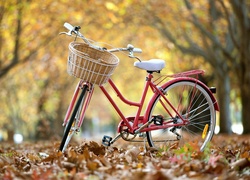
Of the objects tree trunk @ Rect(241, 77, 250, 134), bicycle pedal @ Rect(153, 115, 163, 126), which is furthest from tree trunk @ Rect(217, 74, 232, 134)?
bicycle pedal @ Rect(153, 115, 163, 126)

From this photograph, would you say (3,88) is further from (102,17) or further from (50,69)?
(102,17)

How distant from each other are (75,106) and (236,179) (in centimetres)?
230

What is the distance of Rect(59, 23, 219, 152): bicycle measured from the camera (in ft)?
18.0

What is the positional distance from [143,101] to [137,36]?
23.4m

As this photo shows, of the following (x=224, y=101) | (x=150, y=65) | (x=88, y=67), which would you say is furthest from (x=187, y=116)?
(x=224, y=101)

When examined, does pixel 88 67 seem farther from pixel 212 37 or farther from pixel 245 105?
pixel 245 105

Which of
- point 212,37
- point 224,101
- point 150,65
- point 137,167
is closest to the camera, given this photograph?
point 137,167

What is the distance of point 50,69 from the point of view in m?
27.5

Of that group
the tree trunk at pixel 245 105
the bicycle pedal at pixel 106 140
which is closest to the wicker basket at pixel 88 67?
the bicycle pedal at pixel 106 140

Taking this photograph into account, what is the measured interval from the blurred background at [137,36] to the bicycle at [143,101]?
8539 mm

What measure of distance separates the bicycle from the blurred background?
8539 millimetres

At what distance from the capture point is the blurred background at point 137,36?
683 inches

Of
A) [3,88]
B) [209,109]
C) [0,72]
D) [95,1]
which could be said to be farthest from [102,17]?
[209,109]

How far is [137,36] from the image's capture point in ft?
95.8
